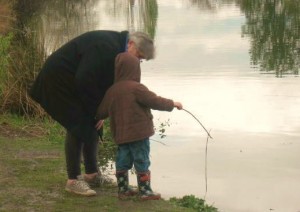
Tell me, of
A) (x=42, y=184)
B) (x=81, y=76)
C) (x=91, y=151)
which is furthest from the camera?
(x=42, y=184)

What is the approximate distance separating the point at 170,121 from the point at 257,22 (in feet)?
71.2

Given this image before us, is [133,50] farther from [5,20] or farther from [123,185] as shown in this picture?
[5,20]

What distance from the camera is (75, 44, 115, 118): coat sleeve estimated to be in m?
5.11

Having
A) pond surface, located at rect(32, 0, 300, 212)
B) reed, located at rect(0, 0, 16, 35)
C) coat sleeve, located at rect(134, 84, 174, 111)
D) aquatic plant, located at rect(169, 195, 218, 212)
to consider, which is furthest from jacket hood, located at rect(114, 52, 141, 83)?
reed, located at rect(0, 0, 16, 35)

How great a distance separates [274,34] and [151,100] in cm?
2193

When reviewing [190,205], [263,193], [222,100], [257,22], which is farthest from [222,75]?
[257,22]

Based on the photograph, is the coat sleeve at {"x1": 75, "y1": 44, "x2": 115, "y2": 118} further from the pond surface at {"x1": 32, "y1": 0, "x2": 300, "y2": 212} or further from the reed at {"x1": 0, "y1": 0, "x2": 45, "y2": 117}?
the reed at {"x1": 0, "y1": 0, "x2": 45, "y2": 117}

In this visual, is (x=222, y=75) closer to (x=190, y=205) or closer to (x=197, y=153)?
(x=197, y=153)

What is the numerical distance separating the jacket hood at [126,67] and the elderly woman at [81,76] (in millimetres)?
51

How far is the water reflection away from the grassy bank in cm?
872

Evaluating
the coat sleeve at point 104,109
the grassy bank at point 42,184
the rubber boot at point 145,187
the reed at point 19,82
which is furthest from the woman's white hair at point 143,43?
the reed at point 19,82

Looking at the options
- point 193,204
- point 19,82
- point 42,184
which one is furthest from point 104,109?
point 19,82

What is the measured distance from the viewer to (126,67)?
5.22 m

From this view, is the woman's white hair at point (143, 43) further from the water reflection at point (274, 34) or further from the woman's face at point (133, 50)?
the water reflection at point (274, 34)
